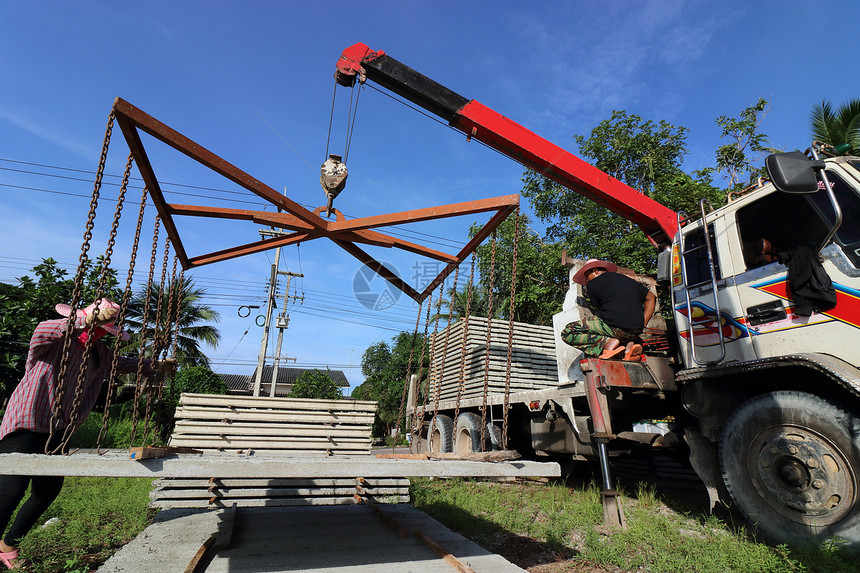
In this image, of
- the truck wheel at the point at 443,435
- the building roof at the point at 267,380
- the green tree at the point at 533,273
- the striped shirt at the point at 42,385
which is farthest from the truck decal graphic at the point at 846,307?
the building roof at the point at 267,380

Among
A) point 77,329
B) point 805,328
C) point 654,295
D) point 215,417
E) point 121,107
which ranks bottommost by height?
point 215,417

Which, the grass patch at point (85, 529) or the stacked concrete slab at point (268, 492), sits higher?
the stacked concrete slab at point (268, 492)

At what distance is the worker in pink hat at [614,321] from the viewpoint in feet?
16.4

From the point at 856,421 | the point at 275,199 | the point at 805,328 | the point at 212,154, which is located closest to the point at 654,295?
the point at 805,328

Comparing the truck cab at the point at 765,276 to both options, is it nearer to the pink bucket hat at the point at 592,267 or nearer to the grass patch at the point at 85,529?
the pink bucket hat at the point at 592,267

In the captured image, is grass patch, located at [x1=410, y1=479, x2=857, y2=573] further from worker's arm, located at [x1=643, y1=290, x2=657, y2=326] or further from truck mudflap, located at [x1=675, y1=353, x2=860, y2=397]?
worker's arm, located at [x1=643, y1=290, x2=657, y2=326]

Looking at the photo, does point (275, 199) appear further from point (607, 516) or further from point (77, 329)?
point (607, 516)

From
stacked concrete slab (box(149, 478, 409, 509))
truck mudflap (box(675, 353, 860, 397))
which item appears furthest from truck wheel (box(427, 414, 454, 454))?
truck mudflap (box(675, 353, 860, 397))

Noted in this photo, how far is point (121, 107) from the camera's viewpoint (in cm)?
318

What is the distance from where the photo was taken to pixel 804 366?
135 inches

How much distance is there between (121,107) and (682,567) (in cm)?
525

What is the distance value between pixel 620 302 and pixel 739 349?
121 centimetres

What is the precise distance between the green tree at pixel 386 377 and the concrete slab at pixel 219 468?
21.8 metres

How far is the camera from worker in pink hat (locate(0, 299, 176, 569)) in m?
2.92
